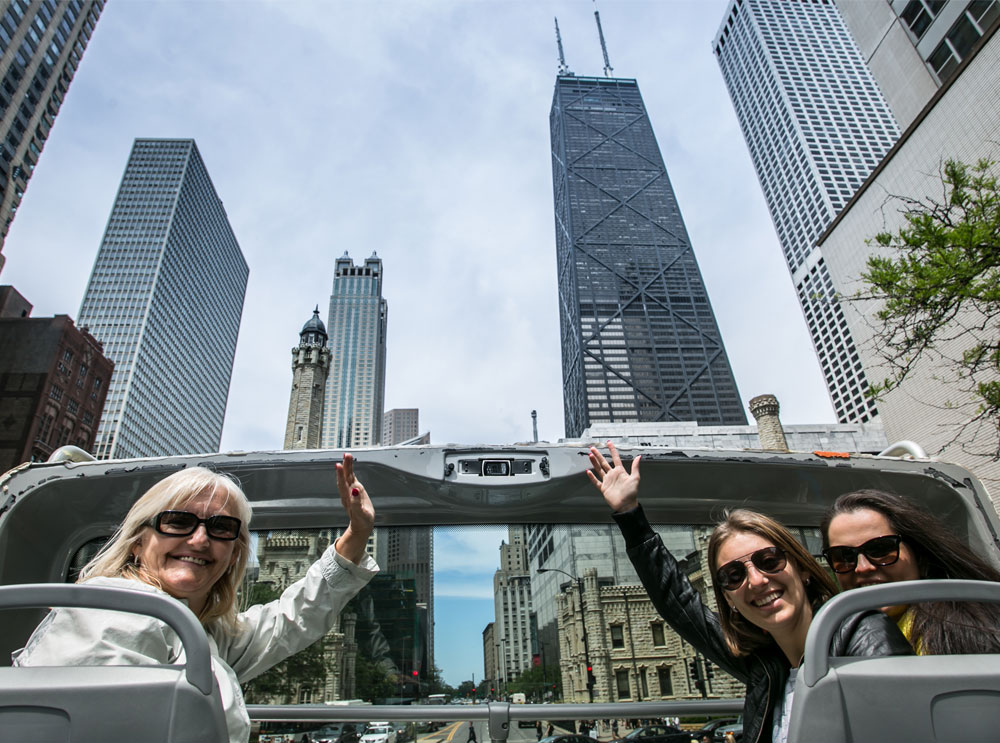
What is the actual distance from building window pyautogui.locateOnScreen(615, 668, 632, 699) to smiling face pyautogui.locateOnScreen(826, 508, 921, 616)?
73.8 inches

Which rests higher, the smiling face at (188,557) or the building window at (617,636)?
the smiling face at (188,557)

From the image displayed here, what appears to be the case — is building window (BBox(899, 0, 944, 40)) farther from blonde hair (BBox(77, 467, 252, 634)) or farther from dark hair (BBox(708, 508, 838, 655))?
blonde hair (BBox(77, 467, 252, 634))

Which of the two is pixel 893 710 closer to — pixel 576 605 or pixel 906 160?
pixel 576 605

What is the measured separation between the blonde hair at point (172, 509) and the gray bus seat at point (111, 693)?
53cm

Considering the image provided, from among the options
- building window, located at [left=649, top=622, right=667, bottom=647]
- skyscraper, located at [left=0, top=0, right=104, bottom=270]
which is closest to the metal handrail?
building window, located at [left=649, top=622, right=667, bottom=647]

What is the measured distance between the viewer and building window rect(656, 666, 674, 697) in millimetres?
3277

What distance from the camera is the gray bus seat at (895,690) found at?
3.44ft

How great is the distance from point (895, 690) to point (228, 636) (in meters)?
1.86

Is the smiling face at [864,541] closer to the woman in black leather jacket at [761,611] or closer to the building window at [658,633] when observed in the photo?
the woman in black leather jacket at [761,611]

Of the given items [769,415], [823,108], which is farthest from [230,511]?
[823,108]

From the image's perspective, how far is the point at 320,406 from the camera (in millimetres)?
43344

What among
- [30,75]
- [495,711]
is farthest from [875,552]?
[30,75]

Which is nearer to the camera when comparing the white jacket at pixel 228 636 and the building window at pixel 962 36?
the white jacket at pixel 228 636

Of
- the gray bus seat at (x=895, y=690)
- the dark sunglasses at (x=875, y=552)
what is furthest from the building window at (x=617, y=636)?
the gray bus seat at (x=895, y=690)
